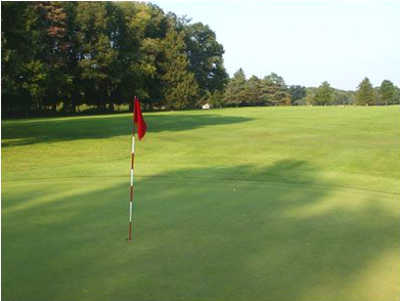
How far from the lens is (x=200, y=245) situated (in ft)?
17.4

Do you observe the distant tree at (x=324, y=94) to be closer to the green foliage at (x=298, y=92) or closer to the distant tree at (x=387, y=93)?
the distant tree at (x=387, y=93)

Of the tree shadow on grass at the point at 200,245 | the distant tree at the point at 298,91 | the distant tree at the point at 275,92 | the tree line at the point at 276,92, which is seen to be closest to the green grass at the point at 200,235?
the tree shadow on grass at the point at 200,245

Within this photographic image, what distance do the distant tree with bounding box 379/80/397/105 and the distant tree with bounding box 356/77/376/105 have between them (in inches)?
181

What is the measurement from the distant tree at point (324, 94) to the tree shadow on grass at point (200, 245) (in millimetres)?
96614

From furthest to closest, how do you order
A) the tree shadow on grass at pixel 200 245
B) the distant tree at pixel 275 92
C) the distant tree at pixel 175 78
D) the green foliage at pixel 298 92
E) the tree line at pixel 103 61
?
the green foliage at pixel 298 92
the distant tree at pixel 275 92
the distant tree at pixel 175 78
the tree line at pixel 103 61
the tree shadow on grass at pixel 200 245

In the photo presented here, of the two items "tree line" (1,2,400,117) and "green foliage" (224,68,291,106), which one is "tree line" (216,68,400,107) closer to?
"green foliage" (224,68,291,106)

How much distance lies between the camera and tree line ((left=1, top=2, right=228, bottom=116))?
4427 cm

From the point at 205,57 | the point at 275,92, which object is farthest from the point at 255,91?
the point at 205,57

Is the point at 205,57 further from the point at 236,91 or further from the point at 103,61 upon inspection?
the point at 103,61

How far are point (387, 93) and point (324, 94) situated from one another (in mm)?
14474

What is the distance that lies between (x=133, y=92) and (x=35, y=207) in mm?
48919

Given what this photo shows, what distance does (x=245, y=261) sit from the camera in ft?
15.7

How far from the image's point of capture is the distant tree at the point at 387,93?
4003 inches

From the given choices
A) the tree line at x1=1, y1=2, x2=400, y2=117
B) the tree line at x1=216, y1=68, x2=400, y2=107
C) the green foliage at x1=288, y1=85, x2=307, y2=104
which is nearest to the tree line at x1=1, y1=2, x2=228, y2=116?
the tree line at x1=1, y1=2, x2=400, y2=117
